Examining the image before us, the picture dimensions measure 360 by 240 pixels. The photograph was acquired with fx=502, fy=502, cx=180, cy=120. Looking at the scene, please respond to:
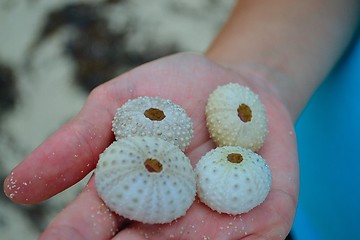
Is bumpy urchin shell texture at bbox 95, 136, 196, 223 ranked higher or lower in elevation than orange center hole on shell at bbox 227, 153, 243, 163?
lower

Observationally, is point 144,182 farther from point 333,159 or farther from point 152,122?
point 333,159

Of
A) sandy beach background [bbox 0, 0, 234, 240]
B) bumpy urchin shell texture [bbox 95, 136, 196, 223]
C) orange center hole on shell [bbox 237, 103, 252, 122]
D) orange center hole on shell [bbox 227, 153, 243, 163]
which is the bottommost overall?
sandy beach background [bbox 0, 0, 234, 240]

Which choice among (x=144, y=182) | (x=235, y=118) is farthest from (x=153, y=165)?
(x=235, y=118)

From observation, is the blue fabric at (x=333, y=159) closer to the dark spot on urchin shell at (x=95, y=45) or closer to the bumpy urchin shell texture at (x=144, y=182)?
the bumpy urchin shell texture at (x=144, y=182)

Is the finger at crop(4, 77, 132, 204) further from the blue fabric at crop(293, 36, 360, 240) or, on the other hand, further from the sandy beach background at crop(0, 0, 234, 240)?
the sandy beach background at crop(0, 0, 234, 240)

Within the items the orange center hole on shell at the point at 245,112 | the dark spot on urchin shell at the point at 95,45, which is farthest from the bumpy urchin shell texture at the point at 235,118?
the dark spot on urchin shell at the point at 95,45

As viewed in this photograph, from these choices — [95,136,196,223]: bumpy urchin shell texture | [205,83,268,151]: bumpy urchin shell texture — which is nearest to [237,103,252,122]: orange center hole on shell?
[205,83,268,151]: bumpy urchin shell texture

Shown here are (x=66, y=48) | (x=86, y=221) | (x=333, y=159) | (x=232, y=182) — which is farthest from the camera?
(x=66, y=48)
